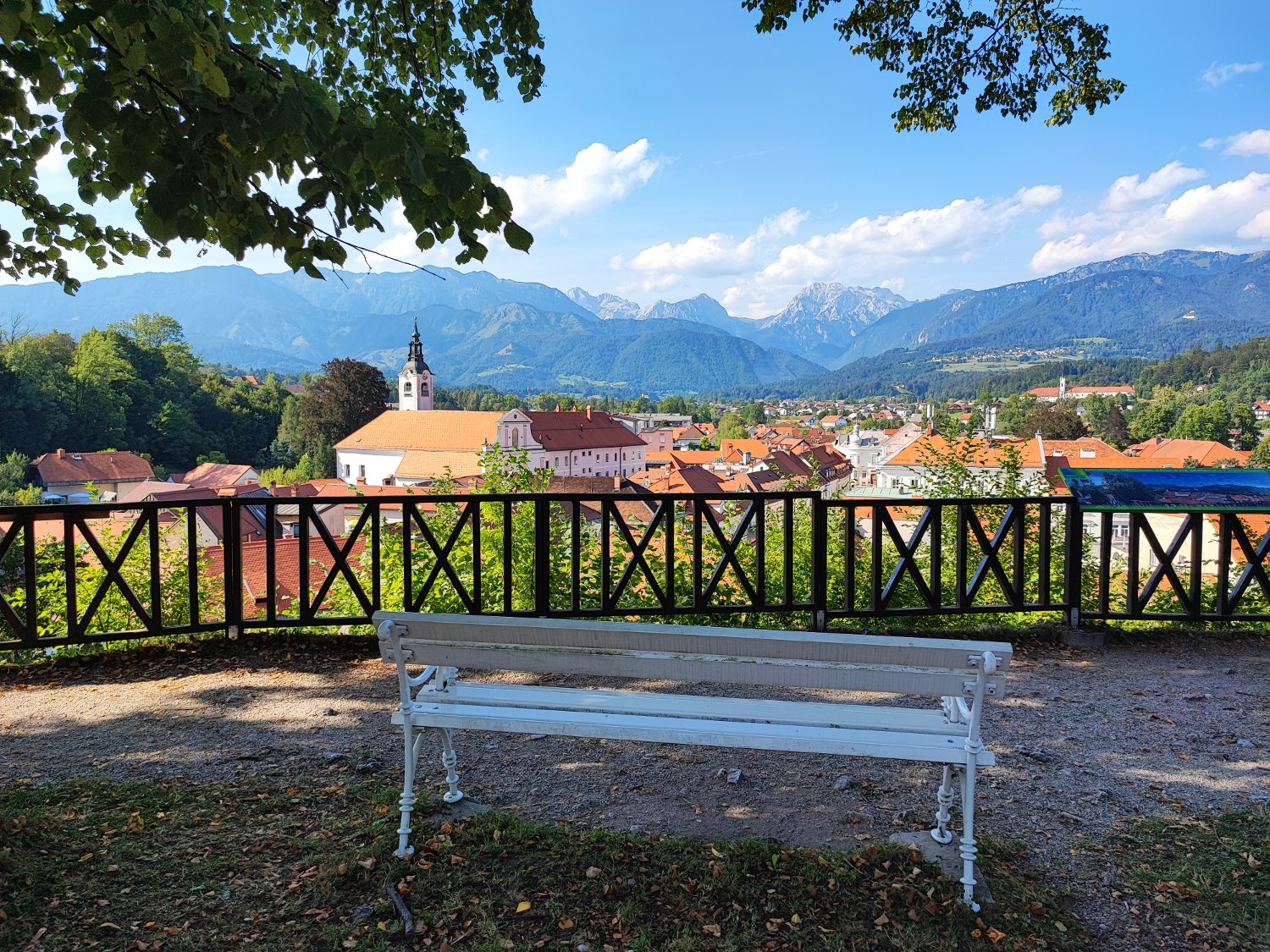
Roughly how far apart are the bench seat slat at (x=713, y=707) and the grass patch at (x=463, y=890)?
0.44 meters

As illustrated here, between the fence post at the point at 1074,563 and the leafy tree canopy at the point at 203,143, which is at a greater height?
the leafy tree canopy at the point at 203,143

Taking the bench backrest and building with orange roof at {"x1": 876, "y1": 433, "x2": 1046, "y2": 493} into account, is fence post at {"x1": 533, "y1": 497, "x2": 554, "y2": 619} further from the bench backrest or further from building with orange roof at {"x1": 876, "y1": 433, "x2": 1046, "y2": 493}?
building with orange roof at {"x1": 876, "y1": 433, "x2": 1046, "y2": 493}

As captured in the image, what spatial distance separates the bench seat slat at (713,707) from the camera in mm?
2750

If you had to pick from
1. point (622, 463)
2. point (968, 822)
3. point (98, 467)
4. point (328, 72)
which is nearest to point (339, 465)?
point (98, 467)

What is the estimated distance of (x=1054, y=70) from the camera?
7.94 meters

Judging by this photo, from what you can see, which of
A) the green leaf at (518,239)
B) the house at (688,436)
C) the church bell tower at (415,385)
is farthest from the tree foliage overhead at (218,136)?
the house at (688,436)

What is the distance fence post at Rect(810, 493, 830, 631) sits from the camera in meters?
5.66

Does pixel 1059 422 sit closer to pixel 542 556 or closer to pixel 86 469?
pixel 542 556

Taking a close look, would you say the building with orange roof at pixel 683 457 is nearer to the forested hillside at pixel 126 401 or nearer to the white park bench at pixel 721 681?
the forested hillside at pixel 126 401

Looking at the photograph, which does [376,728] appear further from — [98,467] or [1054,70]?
[98,467]

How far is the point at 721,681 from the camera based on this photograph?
2623 mm

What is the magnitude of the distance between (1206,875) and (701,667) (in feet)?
6.07

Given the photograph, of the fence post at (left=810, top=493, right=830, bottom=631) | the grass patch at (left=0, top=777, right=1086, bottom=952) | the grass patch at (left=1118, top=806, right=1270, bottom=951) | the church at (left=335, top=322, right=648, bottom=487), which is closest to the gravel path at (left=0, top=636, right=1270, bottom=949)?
the grass patch at (left=1118, top=806, right=1270, bottom=951)

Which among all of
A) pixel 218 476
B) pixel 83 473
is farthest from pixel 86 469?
pixel 218 476
